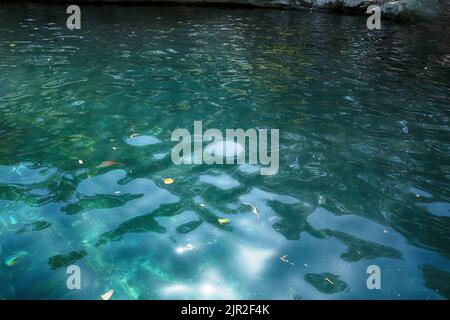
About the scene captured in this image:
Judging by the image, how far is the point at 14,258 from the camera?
3.61 meters

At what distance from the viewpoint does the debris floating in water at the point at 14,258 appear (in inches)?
140

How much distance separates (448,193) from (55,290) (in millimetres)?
4736

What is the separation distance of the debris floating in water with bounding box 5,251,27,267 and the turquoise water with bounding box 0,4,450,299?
0.02 meters

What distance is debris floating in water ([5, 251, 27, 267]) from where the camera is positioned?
3550 mm

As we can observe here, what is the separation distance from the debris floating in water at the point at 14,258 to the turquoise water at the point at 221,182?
0.06 feet

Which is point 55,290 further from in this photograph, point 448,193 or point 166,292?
point 448,193

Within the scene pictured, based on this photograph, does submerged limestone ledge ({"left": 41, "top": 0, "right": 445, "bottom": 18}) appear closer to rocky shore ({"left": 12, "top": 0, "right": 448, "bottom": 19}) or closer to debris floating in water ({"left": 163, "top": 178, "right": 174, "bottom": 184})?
rocky shore ({"left": 12, "top": 0, "right": 448, "bottom": 19})

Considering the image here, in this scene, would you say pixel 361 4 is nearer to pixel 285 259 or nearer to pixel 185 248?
pixel 285 259

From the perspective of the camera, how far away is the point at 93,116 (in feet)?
21.9

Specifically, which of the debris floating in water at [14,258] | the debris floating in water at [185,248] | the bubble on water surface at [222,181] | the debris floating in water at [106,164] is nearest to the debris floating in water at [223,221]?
the debris floating in water at [185,248]

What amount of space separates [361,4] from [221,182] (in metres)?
18.3

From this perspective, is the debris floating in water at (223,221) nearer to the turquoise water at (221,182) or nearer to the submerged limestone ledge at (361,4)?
the turquoise water at (221,182)
